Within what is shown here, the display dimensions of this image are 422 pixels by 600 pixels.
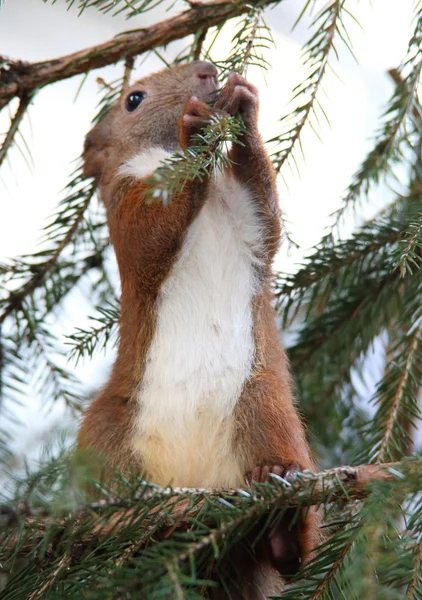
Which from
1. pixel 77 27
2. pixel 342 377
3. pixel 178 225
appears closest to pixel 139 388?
pixel 178 225

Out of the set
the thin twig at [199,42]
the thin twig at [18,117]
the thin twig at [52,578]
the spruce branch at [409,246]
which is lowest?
the thin twig at [52,578]

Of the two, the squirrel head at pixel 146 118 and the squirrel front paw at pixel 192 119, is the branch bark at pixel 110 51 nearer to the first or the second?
the squirrel front paw at pixel 192 119

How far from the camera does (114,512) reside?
1.08 m

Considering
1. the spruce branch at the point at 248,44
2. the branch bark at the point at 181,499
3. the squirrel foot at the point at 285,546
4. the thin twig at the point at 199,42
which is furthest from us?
the thin twig at the point at 199,42

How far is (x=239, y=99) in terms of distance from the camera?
6.23 feet

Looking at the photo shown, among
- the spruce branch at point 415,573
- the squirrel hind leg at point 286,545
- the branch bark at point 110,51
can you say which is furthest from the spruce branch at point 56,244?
the spruce branch at point 415,573

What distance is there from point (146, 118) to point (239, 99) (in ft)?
2.14

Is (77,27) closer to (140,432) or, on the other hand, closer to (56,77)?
(56,77)

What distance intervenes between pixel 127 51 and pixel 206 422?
0.99m

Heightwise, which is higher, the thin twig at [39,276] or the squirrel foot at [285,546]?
the thin twig at [39,276]

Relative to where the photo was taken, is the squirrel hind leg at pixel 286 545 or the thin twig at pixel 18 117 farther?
the thin twig at pixel 18 117

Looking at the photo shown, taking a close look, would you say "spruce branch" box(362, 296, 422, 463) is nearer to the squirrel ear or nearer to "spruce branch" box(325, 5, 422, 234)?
"spruce branch" box(325, 5, 422, 234)

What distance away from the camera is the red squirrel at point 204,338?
1844 mm

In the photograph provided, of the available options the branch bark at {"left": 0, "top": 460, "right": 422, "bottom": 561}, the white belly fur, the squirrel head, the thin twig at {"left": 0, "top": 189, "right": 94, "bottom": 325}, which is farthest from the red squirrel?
the branch bark at {"left": 0, "top": 460, "right": 422, "bottom": 561}
